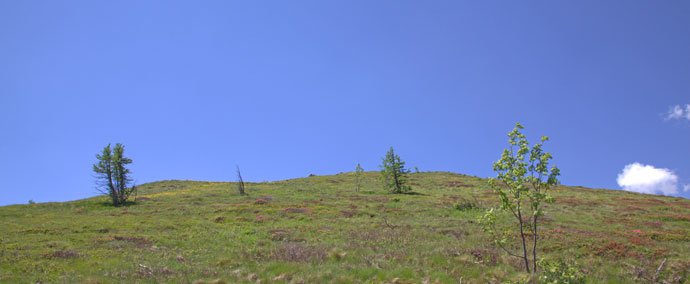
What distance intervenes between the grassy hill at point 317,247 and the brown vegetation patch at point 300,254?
50mm

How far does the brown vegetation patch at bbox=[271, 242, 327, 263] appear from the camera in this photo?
1683 centimetres

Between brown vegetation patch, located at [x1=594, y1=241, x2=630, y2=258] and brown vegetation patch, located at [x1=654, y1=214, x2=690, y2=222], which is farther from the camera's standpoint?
brown vegetation patch, located at [x1=654, y1=214, x2=690, y2=222]

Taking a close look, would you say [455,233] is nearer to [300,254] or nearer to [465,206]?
[300,254]

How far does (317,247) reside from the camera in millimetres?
19766

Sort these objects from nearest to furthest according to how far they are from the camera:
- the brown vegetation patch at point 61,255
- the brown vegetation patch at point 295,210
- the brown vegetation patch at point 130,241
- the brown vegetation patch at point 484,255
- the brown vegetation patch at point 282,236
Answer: the brown vegetation patch at point 484,255
the brown vegetation patch at point 61,255
the brown vegetation patch at point 130,241
the brown vegetation patch at point 282,236
the brown vegetation patch at point 295,210

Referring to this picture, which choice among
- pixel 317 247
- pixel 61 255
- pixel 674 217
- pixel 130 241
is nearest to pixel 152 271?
pixel 61 255

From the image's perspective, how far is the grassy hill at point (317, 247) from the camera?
14898 mm

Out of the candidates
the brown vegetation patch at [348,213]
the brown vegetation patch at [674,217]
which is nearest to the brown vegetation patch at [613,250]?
the brown vegetation patch at [348,213]

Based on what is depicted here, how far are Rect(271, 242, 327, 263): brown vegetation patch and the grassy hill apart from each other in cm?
5

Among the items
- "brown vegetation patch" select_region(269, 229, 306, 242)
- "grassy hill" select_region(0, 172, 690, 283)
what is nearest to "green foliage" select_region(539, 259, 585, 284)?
"grassy hill" select_region(0, 172, 690, 283)

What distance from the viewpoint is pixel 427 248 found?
1978cm

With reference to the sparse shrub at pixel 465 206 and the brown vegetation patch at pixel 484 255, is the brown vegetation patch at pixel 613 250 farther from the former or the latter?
the sparse shrub at pixel 465 206

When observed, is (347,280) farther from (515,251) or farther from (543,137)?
(515,251)

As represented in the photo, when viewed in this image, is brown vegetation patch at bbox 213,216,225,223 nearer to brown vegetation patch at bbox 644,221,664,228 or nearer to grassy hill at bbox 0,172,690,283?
grassy hill at bbox 0,172,690,283
